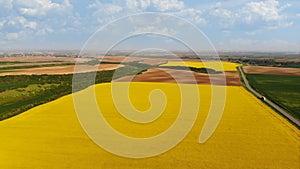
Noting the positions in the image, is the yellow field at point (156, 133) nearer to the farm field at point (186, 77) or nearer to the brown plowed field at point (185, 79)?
the brown plowed field at point (185, 79)

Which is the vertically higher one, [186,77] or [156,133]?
[186,77]

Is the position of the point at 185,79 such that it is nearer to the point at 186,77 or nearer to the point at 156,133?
the point at 186,77

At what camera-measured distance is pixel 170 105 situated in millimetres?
30953

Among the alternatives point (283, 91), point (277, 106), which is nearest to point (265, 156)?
point (277, 106)

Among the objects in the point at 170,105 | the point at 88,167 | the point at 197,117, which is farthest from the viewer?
the point at 170,105

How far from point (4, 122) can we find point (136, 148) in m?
12.4

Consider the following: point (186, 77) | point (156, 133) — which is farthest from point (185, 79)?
point (156, 133)

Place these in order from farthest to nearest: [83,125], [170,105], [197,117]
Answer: [170,105], [197,117], [83,125]

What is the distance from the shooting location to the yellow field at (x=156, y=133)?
52.9ft

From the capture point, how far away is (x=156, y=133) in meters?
21.7

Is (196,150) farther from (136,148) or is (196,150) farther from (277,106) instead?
(277,106)

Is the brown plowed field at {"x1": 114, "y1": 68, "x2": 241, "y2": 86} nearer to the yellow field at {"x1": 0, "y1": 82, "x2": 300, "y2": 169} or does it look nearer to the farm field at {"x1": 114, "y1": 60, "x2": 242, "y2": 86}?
the farm field at {"x1": 114, "y1": 60, "x2": 242, "y2": 86}

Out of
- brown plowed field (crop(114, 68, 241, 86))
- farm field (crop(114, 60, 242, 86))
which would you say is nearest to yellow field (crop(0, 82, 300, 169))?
brown plowed field (crop(114, 68, 241, 86))

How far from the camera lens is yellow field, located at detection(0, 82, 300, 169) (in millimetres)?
16125
